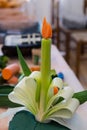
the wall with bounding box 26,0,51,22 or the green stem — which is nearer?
the green stem

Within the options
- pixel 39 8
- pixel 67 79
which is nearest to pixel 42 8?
pixel 39 8

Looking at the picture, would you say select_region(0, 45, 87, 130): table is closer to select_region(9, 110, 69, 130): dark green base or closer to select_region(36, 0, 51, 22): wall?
select_region(9, 110, 69, 130): dark green base

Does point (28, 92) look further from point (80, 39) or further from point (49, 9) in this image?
point (49, 9)

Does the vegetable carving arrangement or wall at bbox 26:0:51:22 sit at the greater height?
the vegetable carving arrangement

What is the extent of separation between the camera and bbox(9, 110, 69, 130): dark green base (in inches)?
24.0

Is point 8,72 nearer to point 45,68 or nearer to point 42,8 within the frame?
point 45,68

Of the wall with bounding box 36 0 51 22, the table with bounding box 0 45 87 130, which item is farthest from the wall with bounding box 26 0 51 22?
the table with bounding box 0 45 87 130

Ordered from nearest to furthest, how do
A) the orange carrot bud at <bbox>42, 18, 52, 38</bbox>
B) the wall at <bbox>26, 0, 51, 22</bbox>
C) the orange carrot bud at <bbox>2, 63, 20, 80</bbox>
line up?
the orange carrot bud at <bbox>42, 18, 52, 38</bbox>
the orange carrot bud at <bbox>2, 63, 20, 80</bbox>
the wall at <bbox>26, 0, 51, 22</bbox>

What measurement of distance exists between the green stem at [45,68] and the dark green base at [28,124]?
4 cm

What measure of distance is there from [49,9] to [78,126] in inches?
92.8

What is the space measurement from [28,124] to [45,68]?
0.48ft

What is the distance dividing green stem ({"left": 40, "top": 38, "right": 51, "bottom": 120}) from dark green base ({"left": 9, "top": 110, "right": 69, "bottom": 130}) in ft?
0.12

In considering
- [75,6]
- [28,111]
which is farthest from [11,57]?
[75,6]

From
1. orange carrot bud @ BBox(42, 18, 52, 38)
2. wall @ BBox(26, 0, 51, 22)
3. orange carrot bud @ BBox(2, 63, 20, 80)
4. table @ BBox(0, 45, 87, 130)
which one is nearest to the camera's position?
orange carrot bud @ BBox(42, 18, 52, 38)
